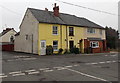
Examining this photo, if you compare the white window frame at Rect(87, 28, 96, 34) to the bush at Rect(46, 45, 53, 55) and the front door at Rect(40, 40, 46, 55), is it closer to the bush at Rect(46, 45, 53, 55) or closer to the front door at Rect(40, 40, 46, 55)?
the bush at Rect(46, 45, 53, 55)

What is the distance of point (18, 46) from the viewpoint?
101 ft

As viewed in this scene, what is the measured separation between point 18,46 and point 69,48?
1129 centimetres

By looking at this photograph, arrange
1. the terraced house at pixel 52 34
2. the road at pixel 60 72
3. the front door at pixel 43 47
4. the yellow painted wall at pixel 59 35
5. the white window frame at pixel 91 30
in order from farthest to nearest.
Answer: the white window frame at pixel 91 30 → the terraced house at pixel 52 34 → the yellow painted wall at pixel 59 35 → the front door at pixel 43 47 → the road at pixel 60 72

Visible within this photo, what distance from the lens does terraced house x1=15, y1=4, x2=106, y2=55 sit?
2397 cm

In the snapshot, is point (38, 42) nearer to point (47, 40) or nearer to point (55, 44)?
point (47, 40)

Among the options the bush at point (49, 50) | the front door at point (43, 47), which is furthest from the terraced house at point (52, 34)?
the bush at point (49, 50)

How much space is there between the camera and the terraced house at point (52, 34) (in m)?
24.0

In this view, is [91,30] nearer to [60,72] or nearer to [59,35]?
[59,35]

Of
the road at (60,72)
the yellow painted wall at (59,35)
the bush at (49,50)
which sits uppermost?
the yellow painted wall at (59,35)

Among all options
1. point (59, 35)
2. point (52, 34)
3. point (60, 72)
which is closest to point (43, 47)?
point (52, 34)

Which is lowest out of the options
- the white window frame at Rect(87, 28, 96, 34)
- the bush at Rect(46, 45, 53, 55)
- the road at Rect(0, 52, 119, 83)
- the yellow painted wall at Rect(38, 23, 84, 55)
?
the road at Rect(0, 52, 119, 83)

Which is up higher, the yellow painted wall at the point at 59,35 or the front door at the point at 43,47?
the yellow painted wall at the point at 59,35

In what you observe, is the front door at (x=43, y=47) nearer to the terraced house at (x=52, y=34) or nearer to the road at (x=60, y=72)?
the terraced house at (x=52, y=34)

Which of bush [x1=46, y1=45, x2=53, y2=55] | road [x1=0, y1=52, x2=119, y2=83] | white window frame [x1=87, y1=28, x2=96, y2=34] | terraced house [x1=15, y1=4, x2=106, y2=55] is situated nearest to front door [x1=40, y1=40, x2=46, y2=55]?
terraced house [x1=15, y1=4, x2=106, y2=55]
